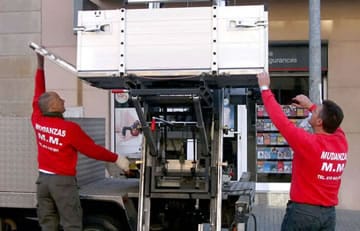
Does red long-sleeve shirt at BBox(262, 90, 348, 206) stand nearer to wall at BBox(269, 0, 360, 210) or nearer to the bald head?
the bald head

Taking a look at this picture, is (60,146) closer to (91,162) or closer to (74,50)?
(91,162)

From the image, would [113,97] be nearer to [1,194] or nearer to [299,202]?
[1,194]

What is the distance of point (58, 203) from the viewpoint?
5566 millimetres

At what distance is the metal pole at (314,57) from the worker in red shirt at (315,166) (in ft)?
8.12

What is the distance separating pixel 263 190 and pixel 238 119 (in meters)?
1.51

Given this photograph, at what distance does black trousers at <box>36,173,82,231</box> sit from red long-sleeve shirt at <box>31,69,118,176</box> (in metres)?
0.09

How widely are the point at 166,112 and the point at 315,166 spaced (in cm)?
179

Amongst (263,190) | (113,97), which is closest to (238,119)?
Result: (263,190)

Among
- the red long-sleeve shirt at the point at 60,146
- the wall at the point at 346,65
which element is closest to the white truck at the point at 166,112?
the red long-sleeve shirt at the point at 60,146

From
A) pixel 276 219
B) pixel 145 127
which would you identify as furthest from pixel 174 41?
pixel 276 219

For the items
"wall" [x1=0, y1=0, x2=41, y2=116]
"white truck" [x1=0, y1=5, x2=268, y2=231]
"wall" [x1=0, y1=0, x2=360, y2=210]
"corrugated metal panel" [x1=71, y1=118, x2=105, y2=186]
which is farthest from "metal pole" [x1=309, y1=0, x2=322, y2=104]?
"wall" [x1=0, y1=0, x2=41, y2=116]

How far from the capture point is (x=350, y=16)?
10938 millimetres

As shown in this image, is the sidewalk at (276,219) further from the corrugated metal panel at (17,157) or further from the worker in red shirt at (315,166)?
the worker in red shirt at (315,166)

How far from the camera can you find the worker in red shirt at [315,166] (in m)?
4.33
